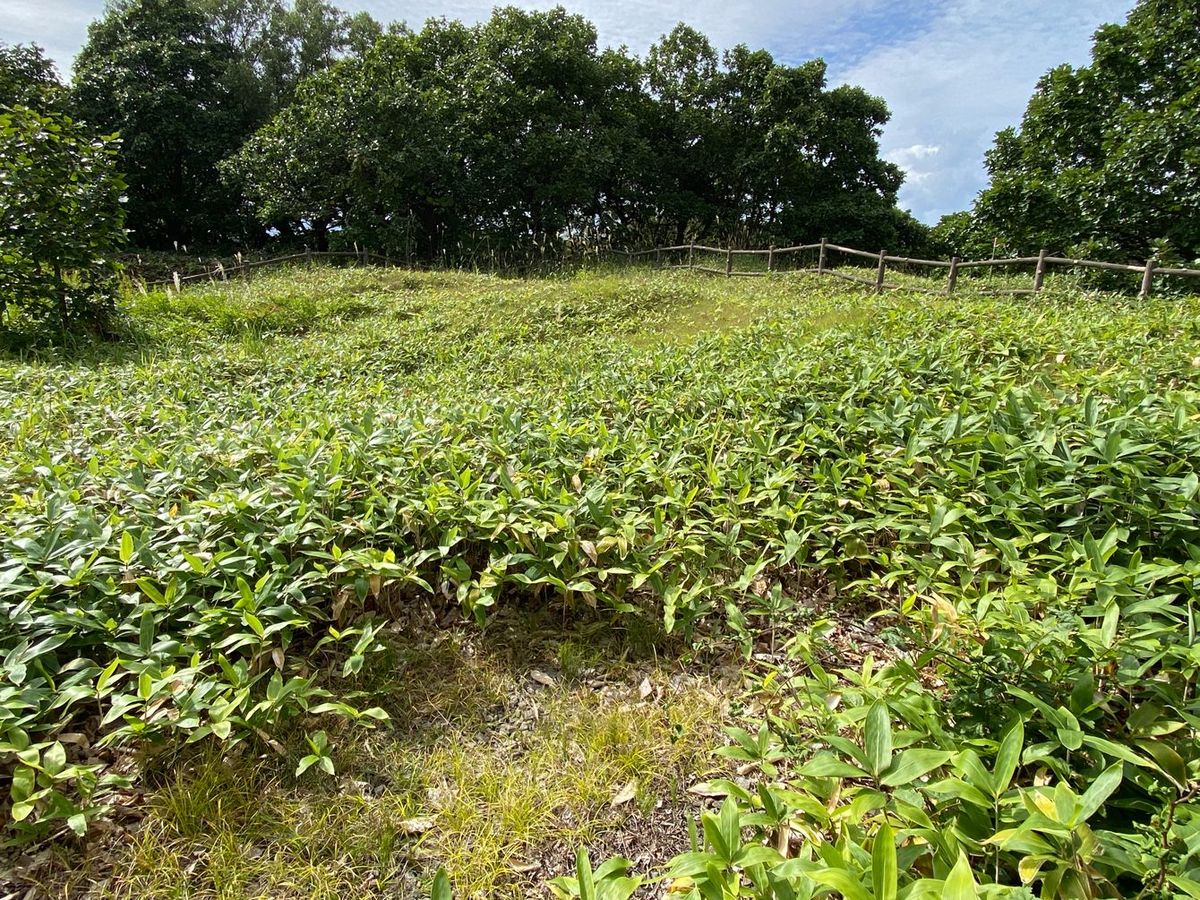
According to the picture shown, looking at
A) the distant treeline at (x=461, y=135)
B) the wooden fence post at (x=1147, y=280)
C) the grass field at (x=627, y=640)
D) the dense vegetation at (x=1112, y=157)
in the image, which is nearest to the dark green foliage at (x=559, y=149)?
the distant treeline at (x=461, y=135)

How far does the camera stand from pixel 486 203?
2022cm

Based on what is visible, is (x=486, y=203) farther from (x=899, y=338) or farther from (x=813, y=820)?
(x=813, y=820)

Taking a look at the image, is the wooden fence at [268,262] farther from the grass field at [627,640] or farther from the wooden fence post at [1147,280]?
the wooden fence post at [1147,280]

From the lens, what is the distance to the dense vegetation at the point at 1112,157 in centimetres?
1288

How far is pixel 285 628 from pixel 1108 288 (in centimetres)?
1659

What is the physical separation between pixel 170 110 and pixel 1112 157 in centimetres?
3068

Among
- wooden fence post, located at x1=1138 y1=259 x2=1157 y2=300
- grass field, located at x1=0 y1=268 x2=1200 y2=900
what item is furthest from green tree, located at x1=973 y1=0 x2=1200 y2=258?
grass field, located at x1=0 y1=268 x2=1200 y2=900

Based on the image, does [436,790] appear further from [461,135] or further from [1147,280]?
[461,135]

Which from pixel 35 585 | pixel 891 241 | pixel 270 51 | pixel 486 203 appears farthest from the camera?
pixel 270 51

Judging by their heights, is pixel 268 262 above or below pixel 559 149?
below

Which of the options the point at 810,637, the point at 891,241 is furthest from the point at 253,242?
the point at 810,637

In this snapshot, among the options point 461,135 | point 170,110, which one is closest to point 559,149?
point 461,135

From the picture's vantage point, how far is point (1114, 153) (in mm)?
13727

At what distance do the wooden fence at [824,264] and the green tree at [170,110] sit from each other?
27.6 ft
